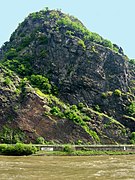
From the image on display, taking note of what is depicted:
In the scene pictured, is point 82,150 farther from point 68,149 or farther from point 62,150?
point 62,150

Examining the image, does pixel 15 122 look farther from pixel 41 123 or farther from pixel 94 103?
pixel 94 103

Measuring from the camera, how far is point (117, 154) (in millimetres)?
71000

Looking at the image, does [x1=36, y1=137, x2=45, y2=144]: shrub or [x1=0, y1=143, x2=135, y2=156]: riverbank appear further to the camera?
[x1=36, y1=137, x2=45, y2=144]: shrub

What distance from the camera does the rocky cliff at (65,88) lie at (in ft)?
254

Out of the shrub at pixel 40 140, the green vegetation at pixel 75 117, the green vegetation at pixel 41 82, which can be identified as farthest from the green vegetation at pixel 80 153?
the green vegetation at pixel 41 82

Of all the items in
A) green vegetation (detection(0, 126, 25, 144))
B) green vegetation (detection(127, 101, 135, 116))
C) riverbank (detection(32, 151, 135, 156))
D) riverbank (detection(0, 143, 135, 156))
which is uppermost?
green vegetation (detection(127, 101, 135, 116))

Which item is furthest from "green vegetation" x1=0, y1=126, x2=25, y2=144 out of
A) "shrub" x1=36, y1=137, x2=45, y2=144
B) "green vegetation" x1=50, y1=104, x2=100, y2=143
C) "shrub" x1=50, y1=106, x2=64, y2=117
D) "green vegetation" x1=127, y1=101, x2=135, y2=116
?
"green vegetation" x1=127, y1=101, x2=135, y2=116

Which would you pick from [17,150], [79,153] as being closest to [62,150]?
[79,153]

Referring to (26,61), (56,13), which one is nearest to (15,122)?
(26,61)

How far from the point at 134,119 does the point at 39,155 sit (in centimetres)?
3785

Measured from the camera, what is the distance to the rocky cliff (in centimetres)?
7750

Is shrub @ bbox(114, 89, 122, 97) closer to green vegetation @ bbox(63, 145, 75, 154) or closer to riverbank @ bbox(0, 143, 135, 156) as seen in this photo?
riverbank @ bbox(0, 143, 135, 156)

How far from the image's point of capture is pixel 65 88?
310 ft

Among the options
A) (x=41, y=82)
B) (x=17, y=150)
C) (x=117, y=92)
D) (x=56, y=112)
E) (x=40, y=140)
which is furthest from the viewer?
(x=117, y=92)
